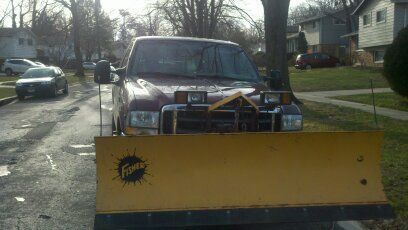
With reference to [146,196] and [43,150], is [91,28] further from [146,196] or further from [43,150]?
[146,196]

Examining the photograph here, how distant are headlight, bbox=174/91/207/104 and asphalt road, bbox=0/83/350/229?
1.45m

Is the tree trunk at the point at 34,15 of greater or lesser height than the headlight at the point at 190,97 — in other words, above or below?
above

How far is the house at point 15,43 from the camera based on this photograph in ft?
225

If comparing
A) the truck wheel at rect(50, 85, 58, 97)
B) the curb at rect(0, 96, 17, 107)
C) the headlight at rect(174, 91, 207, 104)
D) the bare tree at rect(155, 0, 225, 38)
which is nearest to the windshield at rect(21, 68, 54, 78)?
the truck wheel at rect(50, 85, 58, 97)

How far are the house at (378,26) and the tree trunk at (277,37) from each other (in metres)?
20.0

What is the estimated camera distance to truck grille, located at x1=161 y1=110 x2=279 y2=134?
5703 mm

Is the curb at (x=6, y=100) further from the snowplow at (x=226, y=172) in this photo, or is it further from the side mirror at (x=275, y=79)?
the snowplow at (x=226, y=172)

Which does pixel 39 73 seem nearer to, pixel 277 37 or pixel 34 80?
pixel 34 80

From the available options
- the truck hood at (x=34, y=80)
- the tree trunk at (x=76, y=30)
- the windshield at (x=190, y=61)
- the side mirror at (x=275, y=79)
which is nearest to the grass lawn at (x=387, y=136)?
the side mirror at (x=275, y=79)

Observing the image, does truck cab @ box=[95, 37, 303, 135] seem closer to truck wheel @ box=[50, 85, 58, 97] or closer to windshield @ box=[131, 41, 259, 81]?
windshield @ box=[131, 41, 259, 81]

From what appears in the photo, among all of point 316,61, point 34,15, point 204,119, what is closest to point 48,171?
point 204,119

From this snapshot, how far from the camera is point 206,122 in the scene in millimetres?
5723

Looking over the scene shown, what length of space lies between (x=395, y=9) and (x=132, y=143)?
3569 centimetres

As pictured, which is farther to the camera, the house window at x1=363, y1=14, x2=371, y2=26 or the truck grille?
the house window at x1=363, y1=14, x2=371, y2=26
